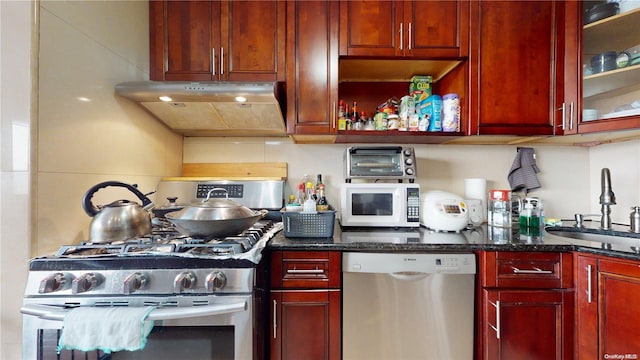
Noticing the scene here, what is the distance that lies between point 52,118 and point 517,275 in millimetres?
2003

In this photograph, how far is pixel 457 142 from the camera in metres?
1.81

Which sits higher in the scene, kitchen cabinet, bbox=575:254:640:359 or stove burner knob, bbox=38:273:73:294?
stove burner knob, bbox=38:273:73:294

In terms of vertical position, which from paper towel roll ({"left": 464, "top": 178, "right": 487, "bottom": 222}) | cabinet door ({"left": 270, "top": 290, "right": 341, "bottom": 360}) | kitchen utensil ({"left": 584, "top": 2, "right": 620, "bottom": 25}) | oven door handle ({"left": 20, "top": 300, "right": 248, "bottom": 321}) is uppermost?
kitchen utensil ({"left": 584, "top": 2, "right": 620, "bottom": 25})

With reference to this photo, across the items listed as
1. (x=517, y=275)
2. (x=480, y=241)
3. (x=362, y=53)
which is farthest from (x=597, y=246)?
(x=362, y=53)

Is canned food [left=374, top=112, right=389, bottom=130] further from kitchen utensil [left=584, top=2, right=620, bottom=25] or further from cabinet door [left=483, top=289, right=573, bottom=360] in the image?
kitchen utensil [left=584, top=2, right=620, bottom=25]

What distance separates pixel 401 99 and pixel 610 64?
1040 mm

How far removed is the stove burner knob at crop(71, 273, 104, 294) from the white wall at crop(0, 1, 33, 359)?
21cm

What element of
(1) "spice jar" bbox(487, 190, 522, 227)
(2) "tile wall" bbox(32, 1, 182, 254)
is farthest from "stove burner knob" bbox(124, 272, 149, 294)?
(1) "spice jar" bbox(487, 190, 522, 227)

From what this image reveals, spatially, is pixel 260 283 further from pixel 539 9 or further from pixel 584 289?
pixel 539 9

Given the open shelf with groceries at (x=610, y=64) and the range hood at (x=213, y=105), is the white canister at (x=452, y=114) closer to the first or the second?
the open shelf with groceries at (x=610, y=64)

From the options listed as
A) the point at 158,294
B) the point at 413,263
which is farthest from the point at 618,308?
the point at 158,294

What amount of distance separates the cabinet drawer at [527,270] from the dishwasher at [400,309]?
8 cm

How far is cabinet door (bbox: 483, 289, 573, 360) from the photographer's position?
119cm

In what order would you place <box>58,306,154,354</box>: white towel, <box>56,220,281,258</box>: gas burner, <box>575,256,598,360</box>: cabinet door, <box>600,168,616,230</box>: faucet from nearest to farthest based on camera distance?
<box>58,306,154,354</box>: white towel
<box>56,220,281,258</box>: gas burner
<box>575,256,598,360</box>: cabinet door
<box>600,168,616,230</box>: faucet
